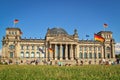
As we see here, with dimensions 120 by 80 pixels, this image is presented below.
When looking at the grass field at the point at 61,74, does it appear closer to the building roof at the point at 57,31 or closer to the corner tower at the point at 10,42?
the corner tower at the point at 10,42

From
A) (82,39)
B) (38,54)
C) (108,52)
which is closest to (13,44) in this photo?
(38,54)

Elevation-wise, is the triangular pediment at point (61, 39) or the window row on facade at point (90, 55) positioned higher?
the triangular pediment at point (61, 39)

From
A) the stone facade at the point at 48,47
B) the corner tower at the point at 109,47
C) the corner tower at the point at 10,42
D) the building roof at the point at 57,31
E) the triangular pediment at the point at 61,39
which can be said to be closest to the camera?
the corner tower at the point at 10,42

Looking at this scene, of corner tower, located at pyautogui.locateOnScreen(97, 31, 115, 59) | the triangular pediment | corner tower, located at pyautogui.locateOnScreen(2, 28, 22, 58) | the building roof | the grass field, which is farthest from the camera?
corner tower, located at pyautogui.locateOnScreen(97, 31, 115, 59)

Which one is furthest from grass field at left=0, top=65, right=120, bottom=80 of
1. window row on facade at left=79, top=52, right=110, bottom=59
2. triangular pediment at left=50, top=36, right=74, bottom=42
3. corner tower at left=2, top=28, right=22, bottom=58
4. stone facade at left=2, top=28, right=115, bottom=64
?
window row on facade at left=79, top=52, right=110, bottom=59

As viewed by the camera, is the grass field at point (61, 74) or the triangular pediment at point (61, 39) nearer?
the grass field at point (61, 74)

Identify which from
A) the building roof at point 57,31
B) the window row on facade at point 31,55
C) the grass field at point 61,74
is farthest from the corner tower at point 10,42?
the grass field at point 61,74

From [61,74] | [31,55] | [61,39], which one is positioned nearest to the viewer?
[61,74]

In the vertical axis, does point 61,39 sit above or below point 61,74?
above

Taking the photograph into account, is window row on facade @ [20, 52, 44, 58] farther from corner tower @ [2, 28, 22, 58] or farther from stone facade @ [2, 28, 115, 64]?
corner tower @ [2, 28, 22, 58]

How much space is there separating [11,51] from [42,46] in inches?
639

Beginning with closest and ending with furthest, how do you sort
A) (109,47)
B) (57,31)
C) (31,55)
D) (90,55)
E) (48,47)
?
(31,55) < (48,47) < (57,31) < (90,55) < (109,47)

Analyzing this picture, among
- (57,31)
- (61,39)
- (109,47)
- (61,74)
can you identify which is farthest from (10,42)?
(61,74)

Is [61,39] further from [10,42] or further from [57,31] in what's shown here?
[10,42]
